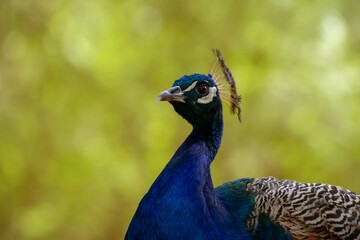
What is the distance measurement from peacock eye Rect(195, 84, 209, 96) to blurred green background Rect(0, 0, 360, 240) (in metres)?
2.86

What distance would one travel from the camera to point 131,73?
17.6ft

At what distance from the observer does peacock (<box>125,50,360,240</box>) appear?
2.16m

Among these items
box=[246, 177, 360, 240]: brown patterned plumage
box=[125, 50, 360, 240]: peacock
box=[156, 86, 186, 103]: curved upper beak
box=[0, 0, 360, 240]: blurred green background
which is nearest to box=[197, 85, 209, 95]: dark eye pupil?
box=[125, 50, 360, 240]: peacock

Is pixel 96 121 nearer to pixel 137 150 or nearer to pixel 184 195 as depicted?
pixel 137 150

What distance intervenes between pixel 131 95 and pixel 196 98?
316 cm

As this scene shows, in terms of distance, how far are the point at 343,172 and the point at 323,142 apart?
18.4 inches

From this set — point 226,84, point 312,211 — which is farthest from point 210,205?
point 226,84

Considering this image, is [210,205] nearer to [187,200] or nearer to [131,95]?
[187,200]

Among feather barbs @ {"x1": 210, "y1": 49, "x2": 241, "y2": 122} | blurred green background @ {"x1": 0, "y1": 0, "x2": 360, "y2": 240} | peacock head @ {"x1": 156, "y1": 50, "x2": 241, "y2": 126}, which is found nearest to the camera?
peacock head @ {"x1": 156, "y1": 50, "x2": 241, "y2": 126}

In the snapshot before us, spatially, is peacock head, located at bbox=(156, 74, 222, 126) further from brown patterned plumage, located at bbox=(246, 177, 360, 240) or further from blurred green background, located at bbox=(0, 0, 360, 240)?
blurred green background, located at bbox=(0, 0, 360, 240)

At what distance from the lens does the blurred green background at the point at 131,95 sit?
5.09m

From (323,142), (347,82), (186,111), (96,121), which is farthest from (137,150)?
(186,111)

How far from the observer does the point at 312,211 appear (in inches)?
89.6

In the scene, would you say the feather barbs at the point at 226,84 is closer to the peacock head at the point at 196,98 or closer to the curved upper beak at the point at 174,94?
the peacock head at the point at 196,98
